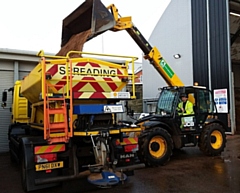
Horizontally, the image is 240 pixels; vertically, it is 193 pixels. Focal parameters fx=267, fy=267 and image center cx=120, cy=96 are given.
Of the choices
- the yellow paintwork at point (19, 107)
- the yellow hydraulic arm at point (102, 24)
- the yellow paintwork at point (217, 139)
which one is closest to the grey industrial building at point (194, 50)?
the yellow paintwork at point (19, 107)

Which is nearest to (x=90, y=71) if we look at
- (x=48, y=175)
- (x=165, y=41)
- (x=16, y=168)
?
(x=48, y=175)

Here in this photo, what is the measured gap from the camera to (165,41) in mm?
17281

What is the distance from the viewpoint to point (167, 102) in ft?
27.1

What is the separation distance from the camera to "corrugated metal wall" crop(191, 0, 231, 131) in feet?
45.0

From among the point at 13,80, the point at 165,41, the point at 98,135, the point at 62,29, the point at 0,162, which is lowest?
the point at 0,162

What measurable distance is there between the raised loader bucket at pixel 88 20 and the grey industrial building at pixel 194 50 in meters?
4.13

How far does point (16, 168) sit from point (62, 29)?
4.21 meters

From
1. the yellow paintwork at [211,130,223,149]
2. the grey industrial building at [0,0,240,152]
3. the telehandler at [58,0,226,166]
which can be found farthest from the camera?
the grey industrial building at [0,0,240,152]

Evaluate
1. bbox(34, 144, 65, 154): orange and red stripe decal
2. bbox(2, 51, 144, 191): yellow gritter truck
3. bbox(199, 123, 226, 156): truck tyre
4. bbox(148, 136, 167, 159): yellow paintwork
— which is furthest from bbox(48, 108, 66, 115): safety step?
bbox(199, 123, 226, 156): truck tyre

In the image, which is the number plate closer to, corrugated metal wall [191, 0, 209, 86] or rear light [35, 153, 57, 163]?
rear light [35, 153, 57, 163]

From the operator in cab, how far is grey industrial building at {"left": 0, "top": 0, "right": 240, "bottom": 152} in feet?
20.7

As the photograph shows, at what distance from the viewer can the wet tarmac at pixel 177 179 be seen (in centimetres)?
534

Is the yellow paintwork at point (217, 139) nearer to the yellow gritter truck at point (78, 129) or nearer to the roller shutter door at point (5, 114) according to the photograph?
the yellow gritter truck at point (78, 129)

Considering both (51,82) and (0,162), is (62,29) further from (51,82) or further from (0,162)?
(0,162)
